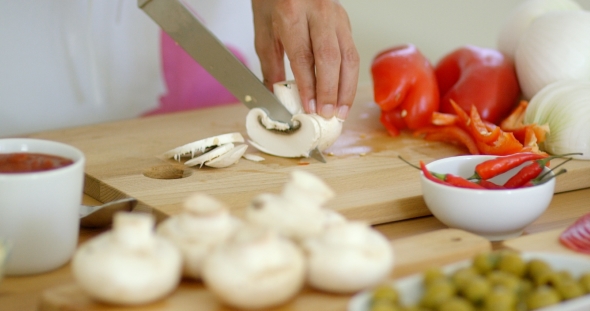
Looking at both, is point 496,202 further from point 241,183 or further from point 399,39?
point 399,39

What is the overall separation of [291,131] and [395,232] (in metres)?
0.52

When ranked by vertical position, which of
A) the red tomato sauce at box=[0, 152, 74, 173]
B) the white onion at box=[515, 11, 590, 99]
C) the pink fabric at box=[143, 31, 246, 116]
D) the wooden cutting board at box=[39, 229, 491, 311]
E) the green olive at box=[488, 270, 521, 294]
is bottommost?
the pink fabric at box=[143, 31, 246, 116]

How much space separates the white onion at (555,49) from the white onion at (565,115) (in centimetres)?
11

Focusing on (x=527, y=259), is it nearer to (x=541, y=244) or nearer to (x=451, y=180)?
(x=541, y=244)

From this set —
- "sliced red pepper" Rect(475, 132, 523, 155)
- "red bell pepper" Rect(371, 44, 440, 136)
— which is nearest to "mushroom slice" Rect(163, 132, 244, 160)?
"red bell pepper" Rect(371, 44, 440, 136)

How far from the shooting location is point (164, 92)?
2.69 metres

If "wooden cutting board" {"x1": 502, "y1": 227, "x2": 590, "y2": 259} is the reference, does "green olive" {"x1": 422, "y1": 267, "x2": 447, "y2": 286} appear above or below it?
above

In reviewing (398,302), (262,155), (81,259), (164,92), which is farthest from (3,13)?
(398,302)

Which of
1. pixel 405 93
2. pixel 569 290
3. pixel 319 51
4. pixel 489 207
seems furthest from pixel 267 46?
pixel 569 290

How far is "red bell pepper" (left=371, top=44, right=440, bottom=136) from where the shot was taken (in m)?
2.17

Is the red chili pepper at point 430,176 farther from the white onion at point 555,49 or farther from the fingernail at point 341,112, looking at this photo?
the white onion at point 555,49

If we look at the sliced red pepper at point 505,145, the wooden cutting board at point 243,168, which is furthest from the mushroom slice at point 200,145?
the sliced red pepper at point 505,145

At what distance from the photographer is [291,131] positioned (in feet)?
6.14

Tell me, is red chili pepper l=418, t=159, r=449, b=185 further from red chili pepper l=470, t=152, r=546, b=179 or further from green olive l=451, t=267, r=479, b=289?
green olive l=451, t=267, r=479, b=289
